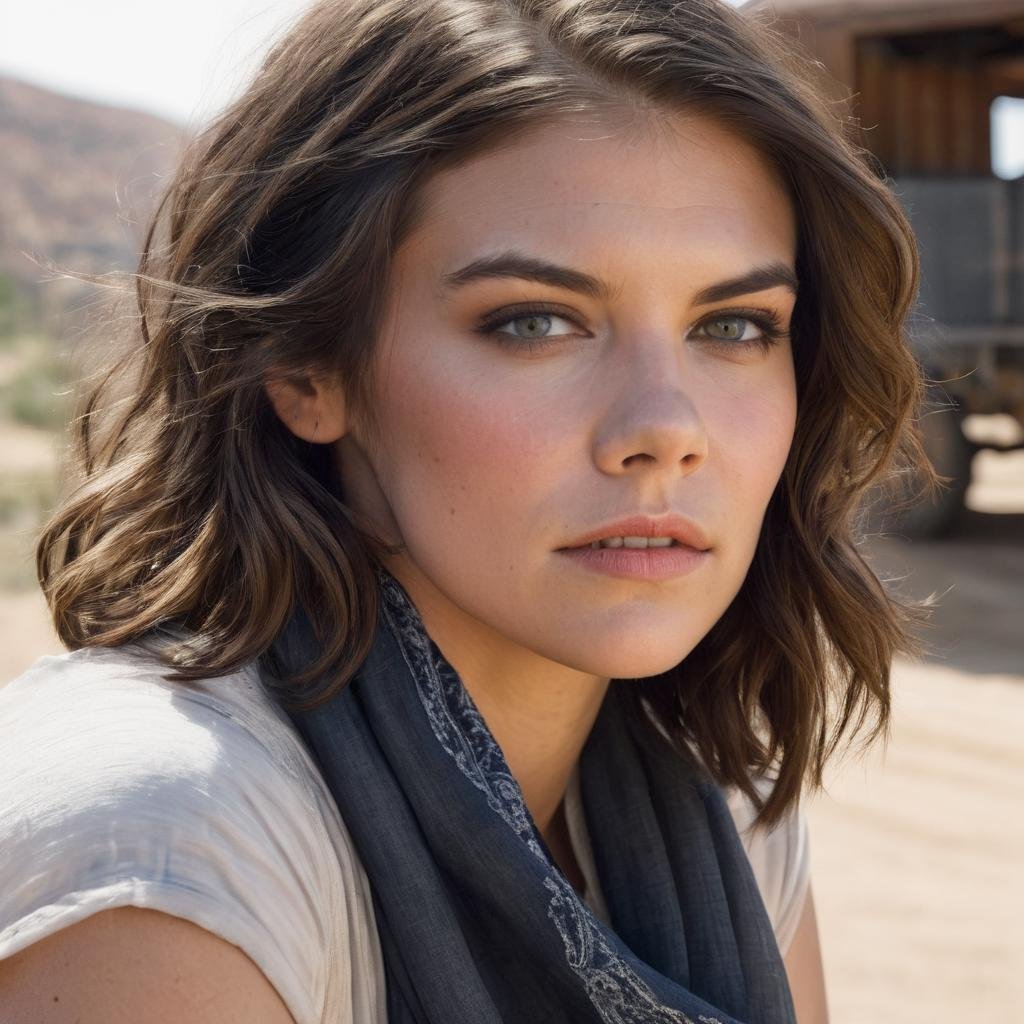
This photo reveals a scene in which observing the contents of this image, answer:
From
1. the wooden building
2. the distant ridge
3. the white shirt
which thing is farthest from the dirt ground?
the distant ridge

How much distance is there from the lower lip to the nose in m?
0.09

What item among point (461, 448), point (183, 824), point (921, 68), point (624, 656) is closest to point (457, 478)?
point (461, 448)

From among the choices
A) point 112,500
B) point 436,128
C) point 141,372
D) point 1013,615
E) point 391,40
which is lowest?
point 1013,615

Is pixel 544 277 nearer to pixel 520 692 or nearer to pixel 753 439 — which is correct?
pixel 753 439

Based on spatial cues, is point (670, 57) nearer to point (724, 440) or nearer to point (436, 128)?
point (436, 128)

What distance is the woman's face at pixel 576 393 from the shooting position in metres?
1.66

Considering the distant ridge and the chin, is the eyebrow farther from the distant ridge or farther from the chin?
the distant ridge

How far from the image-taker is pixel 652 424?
5.30 ft

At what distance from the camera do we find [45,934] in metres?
1.26

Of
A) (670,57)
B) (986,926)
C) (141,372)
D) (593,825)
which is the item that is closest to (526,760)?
(593,825)

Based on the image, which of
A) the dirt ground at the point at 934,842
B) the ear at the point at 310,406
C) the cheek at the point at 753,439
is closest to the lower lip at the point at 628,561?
the cheek at the point at 753,439

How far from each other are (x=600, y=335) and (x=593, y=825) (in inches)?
29.0

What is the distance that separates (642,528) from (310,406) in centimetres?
48

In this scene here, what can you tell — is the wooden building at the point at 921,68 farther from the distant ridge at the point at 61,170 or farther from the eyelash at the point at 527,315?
the distant ridge at the point at 61,170
